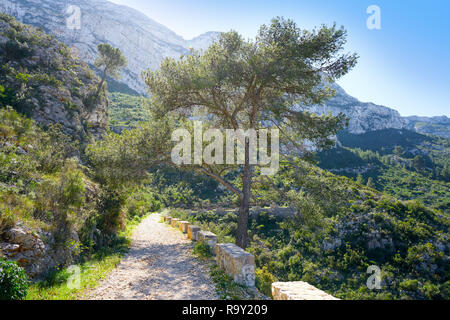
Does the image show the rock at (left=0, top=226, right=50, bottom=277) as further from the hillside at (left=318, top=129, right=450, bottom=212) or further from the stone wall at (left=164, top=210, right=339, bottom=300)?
the hillside at (left=318, top=129, right=450, bottom=212)

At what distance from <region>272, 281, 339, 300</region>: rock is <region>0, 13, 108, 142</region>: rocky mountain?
53.0 ft

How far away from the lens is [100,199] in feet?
33.0

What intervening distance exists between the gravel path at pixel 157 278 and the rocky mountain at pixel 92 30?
8907 cm

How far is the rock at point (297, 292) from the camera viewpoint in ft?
14.0

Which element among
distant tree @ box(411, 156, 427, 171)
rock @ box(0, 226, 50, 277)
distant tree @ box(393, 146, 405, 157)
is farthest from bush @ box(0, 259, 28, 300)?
distant tree @ box(393, 146, 405, 157)

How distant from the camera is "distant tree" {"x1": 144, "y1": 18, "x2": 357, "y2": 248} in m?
9.86

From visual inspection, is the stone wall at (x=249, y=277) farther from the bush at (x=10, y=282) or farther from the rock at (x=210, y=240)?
Result: the bush at (x=10, y=282)

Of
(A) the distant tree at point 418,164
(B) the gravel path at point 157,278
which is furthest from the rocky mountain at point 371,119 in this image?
(B) the gravel path at point 157,278

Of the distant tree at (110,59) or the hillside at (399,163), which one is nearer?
the distant tree at (110,59)

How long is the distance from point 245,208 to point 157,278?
16.8 ft

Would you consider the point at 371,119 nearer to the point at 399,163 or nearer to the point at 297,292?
the point at 399,163

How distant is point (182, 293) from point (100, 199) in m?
6.48

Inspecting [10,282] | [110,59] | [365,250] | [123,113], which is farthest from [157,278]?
[123,113]

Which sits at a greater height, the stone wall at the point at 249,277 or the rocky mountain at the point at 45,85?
the rocky mountain at the point at 45,85
